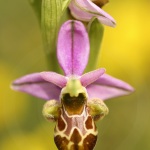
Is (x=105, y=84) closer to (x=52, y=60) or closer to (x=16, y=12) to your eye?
(x=52, y=60)

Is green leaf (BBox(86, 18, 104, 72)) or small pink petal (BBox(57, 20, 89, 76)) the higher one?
green leaf (BBox(86, 18, 104, 72))

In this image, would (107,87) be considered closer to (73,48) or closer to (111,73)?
(73,48)

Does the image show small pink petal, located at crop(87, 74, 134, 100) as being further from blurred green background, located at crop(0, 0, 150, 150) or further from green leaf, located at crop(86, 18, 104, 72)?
blurred green background, located at crop(0, 0, 150, 150)

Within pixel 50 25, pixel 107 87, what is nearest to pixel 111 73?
pixel 107 87

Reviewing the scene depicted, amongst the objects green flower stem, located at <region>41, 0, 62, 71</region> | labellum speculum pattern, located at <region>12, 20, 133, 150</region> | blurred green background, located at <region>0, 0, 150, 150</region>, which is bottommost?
labellum speculum pattern, located at <region>12, 20, 133, 150</region>

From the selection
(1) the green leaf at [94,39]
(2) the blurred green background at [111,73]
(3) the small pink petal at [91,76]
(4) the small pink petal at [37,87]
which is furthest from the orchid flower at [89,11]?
(2) the blurred green background at [111,73]

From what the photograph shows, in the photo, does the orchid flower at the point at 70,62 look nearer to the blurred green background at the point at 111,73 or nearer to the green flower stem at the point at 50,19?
the green flower stem at the point at 50,19

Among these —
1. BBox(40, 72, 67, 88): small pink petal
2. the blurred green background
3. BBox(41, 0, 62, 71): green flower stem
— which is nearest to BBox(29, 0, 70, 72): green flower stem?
BBox(41, 0, 62, 71): green flower stem

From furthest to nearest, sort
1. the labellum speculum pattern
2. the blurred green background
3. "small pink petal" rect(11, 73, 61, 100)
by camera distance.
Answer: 1. the blurred green background
2. "small pink petal" rect(11, 73, 61, 100)
3. the labellum speculum pattern

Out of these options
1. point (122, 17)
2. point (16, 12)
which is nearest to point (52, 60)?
point (122, 17)
